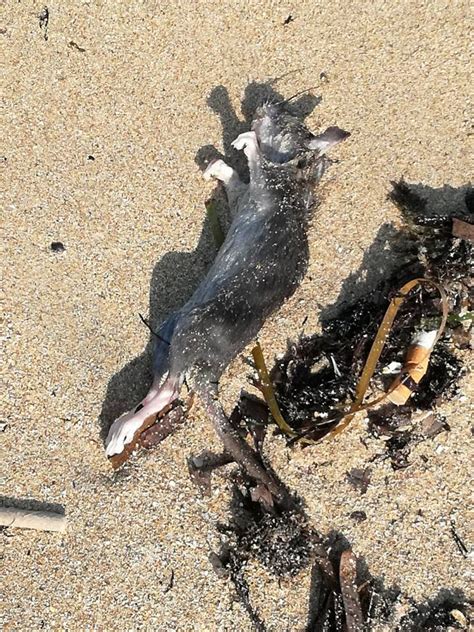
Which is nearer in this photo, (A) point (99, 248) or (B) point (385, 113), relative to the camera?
(A) point (99, 248)

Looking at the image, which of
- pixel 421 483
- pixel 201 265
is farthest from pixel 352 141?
pixel 421 483

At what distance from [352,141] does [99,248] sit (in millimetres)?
2070

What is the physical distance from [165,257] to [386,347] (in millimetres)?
1675

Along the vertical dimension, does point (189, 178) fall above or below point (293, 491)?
above

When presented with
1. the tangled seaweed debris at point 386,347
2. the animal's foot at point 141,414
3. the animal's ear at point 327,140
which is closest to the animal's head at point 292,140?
the animal's ear at point 327,140

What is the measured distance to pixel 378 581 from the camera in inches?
176

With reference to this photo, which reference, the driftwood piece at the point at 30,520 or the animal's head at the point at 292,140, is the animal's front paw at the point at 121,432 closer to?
the driftwood piece at the point at 30,520

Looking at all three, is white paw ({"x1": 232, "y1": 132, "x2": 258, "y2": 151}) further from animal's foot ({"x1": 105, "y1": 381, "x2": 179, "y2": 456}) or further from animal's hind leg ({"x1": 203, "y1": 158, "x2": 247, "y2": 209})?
animal's foot ({"x1": 105, "y1": 381, "x2": 179, "y2": 456})

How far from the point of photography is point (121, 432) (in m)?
4.31

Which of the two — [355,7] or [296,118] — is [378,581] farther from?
[355,7]

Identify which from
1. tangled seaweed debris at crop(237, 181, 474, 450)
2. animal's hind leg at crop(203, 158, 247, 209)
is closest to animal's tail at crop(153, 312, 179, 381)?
tangled seaweed debris at crop(237, 181, 474, 450)

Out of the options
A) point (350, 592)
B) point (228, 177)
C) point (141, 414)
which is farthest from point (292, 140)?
point (350, 592)

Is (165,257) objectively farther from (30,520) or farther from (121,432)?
(30,520)

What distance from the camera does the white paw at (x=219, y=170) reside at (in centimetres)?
493
